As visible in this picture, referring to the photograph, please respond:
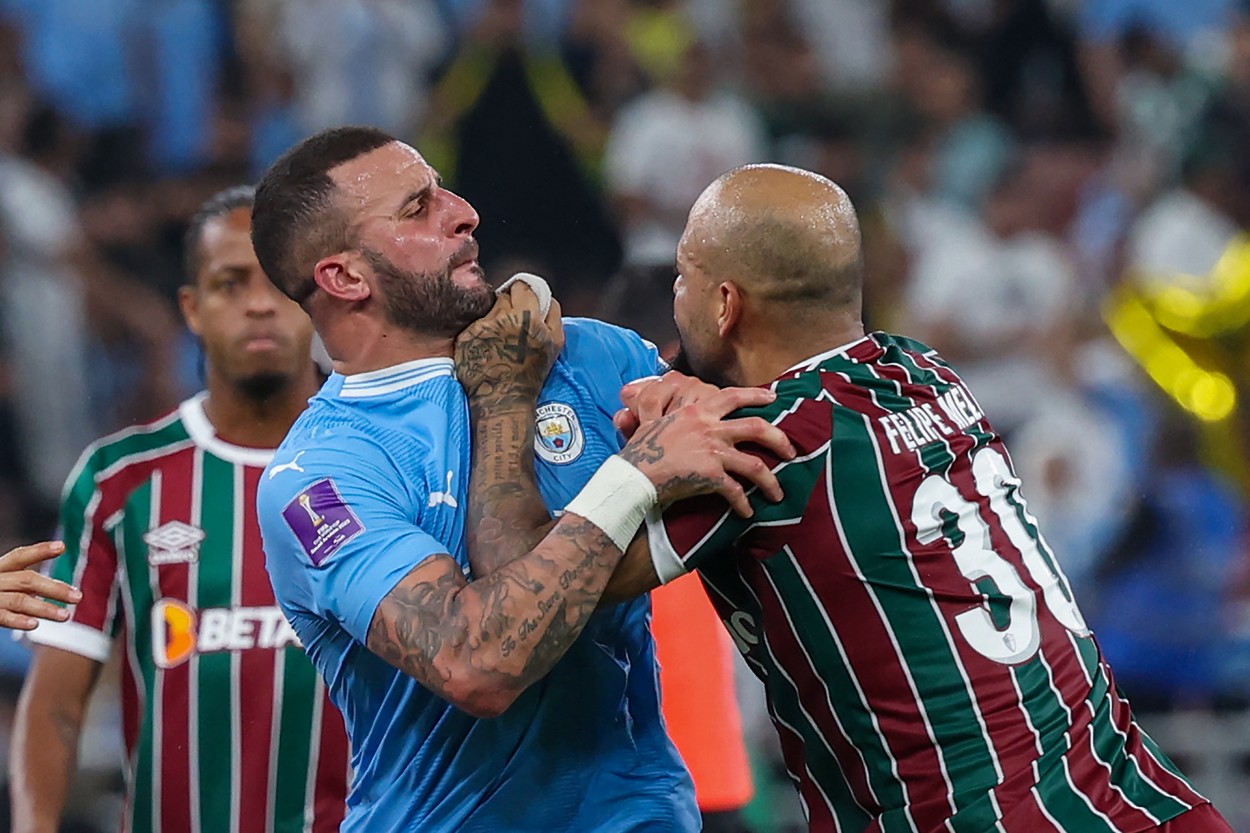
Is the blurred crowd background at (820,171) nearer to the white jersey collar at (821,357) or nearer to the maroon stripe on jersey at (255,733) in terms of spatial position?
the maroon stripe on jersey at (255,733)

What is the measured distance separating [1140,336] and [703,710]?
482cm

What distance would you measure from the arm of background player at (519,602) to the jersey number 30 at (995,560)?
11.0 inches

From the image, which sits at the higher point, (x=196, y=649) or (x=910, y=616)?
(x=910, y=616)

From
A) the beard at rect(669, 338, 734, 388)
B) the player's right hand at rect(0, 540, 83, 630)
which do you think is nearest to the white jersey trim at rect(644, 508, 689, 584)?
the beard at rect(669, 338, 734, 388)

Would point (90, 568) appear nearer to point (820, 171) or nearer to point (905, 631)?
point (905, 631)

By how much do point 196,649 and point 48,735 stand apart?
368mm

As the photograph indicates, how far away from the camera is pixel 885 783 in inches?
96.5

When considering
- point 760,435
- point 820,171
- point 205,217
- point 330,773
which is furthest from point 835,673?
point 820,171

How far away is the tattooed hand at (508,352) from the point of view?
8.80 ft

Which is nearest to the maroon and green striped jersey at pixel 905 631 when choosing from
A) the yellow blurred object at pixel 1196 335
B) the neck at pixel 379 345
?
the neck at pixel 379 345

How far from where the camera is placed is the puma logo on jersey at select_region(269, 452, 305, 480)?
2585 millimetres

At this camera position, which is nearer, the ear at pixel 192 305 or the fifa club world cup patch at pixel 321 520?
the fifa club world cup patch at pixel 321 520

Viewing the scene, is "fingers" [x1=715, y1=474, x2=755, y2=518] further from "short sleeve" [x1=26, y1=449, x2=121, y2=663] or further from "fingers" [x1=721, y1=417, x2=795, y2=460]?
"short sleeve" [x1=26, y1=449, x2=121, y2=663]

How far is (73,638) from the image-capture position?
3.63 m
